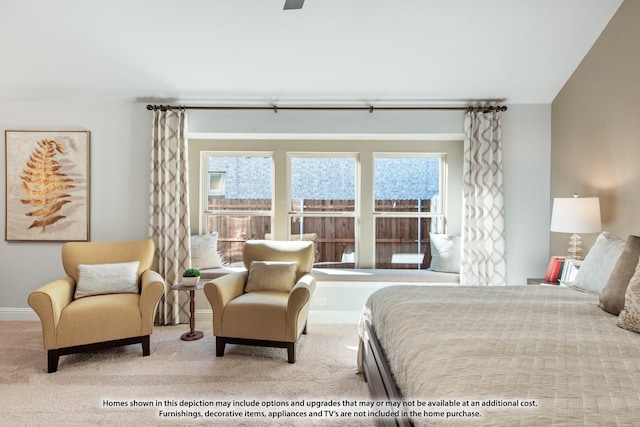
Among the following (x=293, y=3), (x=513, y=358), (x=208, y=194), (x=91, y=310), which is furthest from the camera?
(x=208, y=194)

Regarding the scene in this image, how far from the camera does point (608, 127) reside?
305 centimetres

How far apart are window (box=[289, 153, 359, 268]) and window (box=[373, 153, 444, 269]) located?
323 mm

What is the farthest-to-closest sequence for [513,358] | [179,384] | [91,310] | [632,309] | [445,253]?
[445,253] → [91,310] → [179,384] → [632,309] → [513,358]

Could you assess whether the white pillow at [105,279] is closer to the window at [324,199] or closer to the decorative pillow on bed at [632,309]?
the window at [324,199]

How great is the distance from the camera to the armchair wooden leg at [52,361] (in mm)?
2754

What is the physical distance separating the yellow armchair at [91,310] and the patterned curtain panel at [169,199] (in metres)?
0.47

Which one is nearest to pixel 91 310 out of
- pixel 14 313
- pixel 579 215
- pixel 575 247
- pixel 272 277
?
pixel 272 277

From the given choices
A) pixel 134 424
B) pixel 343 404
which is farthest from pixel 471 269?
pixel 134 424

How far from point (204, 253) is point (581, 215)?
3635 millimetres

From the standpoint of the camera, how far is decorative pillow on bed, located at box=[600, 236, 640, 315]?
1.96m

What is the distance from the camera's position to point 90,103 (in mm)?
3934

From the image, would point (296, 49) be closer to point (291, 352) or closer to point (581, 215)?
point (291, 352)

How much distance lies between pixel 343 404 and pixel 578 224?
90.5 inches

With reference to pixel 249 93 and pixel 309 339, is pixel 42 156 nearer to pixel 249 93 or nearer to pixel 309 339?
pixel 249 93
